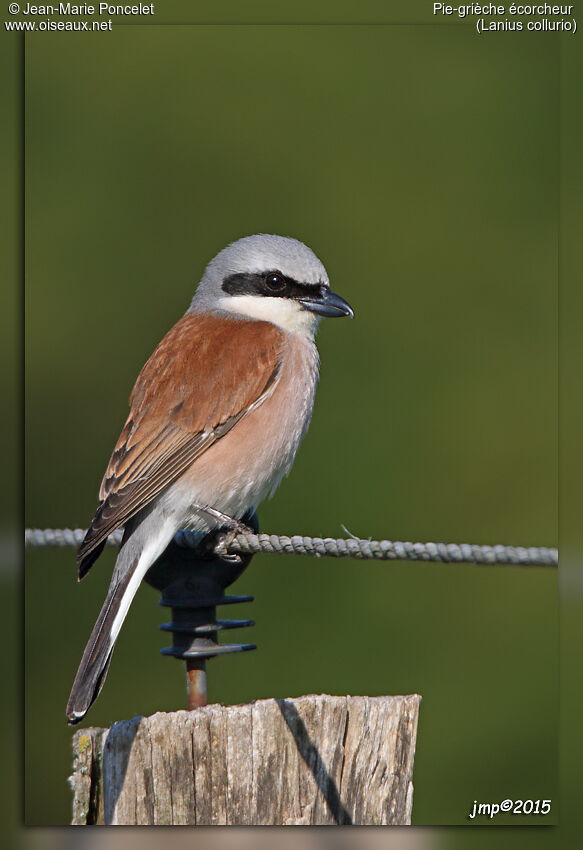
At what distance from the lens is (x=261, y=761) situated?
2.20m

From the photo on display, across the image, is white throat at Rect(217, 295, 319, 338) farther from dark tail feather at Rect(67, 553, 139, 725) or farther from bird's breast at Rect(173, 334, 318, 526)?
dark tail feather at Rect(67, 553, 139, 725)

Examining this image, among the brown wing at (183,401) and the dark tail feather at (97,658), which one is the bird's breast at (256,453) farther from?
the dark tail feather at (97,658)

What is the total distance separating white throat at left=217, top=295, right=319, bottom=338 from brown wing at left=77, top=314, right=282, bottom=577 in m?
0.11

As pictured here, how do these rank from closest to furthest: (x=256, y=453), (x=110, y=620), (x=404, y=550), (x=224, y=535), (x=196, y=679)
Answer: (x=404, y=550) → (x=196, y=679) → (x=110, y=620) → (x=224, y=535) → (x=256, y=453)

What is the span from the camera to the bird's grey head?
3438 millimetres

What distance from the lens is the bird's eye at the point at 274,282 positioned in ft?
11.4

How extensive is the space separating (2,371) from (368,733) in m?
1.26

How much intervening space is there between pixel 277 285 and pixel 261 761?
1.73 meters

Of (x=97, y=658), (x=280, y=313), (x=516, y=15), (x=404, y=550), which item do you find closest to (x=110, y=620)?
(x=97, y=658)

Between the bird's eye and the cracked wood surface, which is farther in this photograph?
the bird's eye

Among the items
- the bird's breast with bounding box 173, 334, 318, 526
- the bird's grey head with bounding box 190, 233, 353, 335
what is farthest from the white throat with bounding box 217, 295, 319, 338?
the bird's breast with bounding box 173, 334, 318, 526

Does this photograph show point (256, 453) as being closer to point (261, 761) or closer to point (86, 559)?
point (86, 559)

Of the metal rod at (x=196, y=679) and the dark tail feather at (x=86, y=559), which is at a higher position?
the dark tail feather at (x=86, y=559)

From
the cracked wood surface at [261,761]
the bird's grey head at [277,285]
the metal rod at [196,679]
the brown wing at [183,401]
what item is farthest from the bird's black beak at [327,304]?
the cracked wood surface at [261,761]
